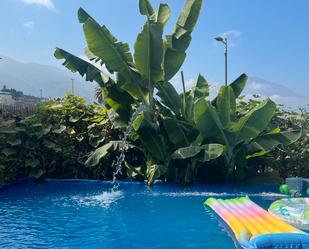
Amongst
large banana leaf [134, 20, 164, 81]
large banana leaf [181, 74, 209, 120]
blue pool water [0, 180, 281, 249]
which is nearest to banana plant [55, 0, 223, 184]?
large banana leaf [134, 20, 164, 81]

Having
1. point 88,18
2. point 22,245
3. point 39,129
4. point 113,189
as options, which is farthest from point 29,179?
point 22,245

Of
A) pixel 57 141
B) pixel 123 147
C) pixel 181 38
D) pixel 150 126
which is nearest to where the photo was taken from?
pixel 150 126

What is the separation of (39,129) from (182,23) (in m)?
4.98

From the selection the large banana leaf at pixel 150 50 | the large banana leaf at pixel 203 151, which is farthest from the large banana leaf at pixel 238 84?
the large banana leaf at pixel 150 50

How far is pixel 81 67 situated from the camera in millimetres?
9961

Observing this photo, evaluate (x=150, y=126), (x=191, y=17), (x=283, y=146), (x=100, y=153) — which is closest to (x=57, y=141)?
(x=100, y=153)

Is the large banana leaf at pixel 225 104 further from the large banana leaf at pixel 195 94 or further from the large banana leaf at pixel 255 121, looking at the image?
the large banana leaf at pixel 195 94

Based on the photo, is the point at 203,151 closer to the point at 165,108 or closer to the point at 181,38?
the point at 165,108

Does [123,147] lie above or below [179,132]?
below

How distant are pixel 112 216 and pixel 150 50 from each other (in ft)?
13.7

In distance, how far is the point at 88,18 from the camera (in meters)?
9.20

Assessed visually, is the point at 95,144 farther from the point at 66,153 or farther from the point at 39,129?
the point at 39,129

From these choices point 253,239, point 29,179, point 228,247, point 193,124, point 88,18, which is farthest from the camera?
point 29,179

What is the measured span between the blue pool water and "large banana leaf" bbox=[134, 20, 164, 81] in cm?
305
